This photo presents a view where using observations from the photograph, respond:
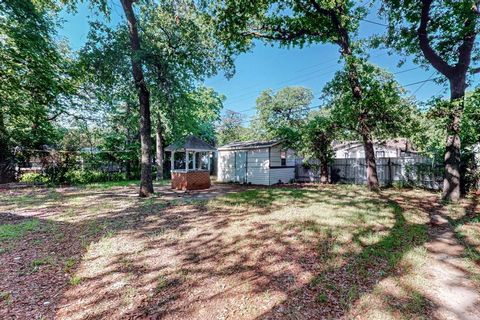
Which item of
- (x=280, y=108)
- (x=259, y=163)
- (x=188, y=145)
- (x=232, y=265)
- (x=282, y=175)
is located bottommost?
(x=232, y=265)

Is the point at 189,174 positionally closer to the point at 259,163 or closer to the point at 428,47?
the point at 259,163

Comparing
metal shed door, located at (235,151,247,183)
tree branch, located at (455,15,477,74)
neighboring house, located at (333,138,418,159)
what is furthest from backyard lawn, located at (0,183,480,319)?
neighboring house, located at (333,138,418,159)

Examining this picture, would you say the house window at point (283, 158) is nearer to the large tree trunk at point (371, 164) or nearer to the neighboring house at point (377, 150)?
the large tree trunk at point (371, 164)

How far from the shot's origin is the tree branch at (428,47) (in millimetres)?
7516

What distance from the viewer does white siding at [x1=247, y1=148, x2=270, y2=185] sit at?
12984 millimetres

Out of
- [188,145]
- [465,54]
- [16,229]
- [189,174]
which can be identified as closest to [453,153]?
[465,54]

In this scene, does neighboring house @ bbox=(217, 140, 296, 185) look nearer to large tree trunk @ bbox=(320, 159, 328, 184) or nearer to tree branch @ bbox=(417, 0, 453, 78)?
large tree trunk @ bbox=(320, 159, 328, 184)

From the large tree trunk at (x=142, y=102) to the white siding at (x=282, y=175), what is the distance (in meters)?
7.03

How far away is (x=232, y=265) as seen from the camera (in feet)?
10.3

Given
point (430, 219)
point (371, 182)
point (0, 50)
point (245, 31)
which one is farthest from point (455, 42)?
point (0, 50)

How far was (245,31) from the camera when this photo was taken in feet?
31.4

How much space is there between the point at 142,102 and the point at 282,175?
29.1 ft

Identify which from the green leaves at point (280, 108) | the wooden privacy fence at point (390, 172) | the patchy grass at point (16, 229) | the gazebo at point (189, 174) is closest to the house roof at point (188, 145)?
the gazebo at point (189, 174)

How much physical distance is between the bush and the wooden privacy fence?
594 inches
